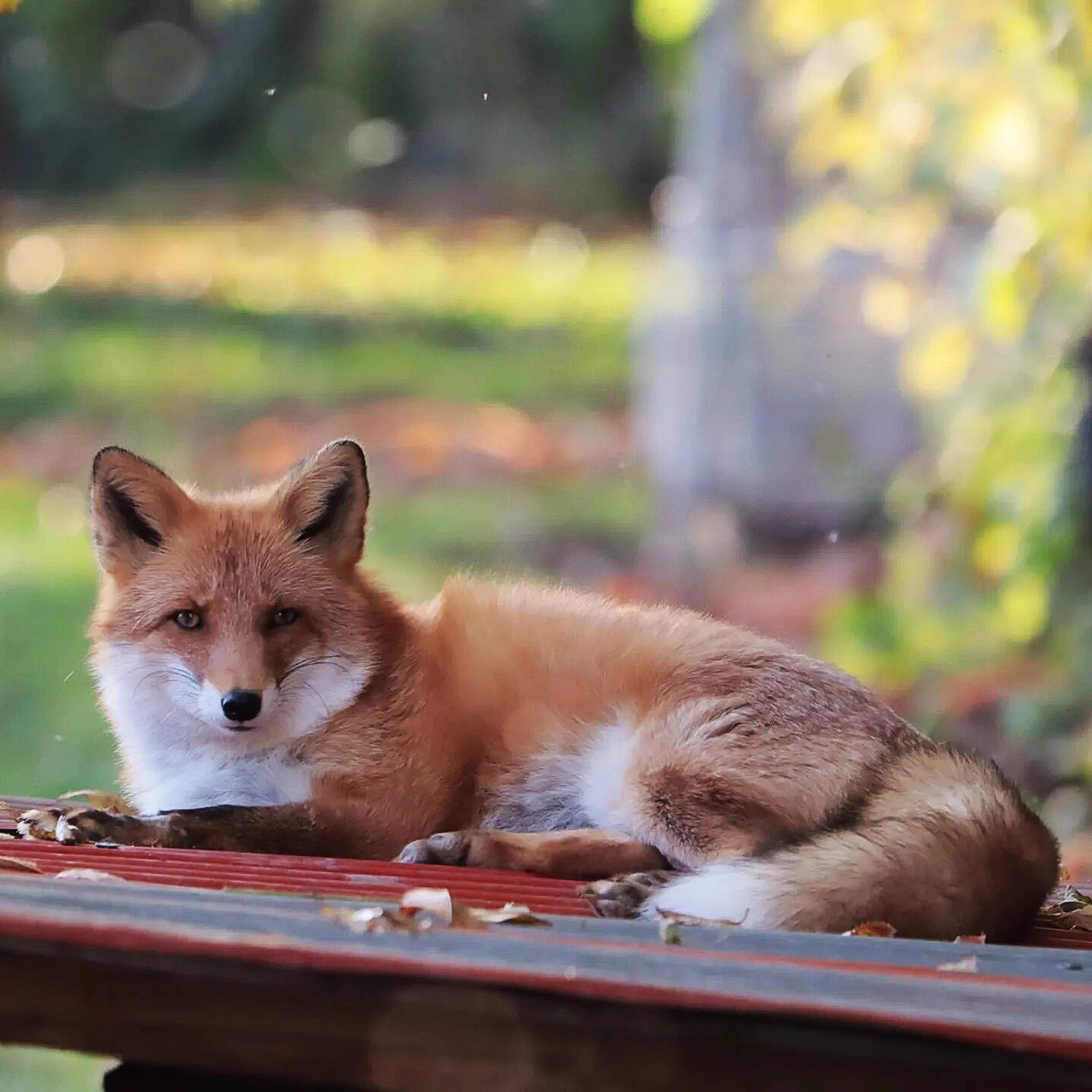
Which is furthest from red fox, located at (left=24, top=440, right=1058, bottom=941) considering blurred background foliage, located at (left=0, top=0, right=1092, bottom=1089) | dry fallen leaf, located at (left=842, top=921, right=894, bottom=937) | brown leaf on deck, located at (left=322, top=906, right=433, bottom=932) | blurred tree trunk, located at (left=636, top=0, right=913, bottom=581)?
blurred tree trunk, located at (left=636, top=0, right=913, bottom=581)

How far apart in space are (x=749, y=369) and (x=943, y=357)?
91.9 inches

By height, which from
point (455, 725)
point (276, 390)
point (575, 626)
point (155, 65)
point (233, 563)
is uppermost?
point (155, 65)

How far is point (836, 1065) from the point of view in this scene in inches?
69.6

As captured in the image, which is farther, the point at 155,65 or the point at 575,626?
the point at 155,65

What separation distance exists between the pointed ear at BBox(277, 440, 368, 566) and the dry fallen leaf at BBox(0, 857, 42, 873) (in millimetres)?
825

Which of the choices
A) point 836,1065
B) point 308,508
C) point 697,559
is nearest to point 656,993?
point 836,1065

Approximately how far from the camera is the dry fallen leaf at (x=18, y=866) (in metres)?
2.30

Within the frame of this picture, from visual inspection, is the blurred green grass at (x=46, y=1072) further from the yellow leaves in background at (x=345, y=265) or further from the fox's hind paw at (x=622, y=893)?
the yellow leaves in background at (x=345, y=265)

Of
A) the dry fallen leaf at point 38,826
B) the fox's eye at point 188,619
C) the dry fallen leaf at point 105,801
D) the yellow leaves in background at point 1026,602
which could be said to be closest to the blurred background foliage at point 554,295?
the yellow leaves in background at point 1026,602

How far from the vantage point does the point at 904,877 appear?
90.4 inches

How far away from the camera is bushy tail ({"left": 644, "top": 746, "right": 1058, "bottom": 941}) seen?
2277mm

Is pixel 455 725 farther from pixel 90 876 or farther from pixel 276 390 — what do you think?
pixel 276 390

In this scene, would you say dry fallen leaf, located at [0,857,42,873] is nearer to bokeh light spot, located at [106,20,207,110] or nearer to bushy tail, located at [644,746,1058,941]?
bushy tail, located at [644,746,1058,941]

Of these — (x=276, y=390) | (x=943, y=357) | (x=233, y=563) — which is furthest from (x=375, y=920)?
(x=276, y=390)
